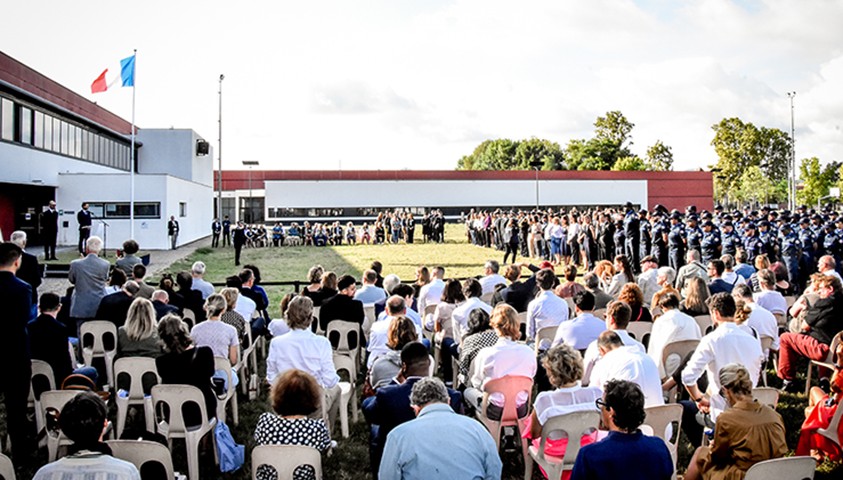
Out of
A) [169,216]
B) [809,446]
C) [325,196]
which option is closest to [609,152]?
[325,196]

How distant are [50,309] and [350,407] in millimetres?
3181

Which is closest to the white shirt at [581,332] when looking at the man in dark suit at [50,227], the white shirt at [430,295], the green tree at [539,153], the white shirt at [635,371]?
the white shirt at [635,371]

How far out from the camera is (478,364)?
5.44 meters

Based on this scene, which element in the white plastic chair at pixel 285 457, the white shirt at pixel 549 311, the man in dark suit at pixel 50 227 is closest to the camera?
the white plastic chair at pixel 285 457

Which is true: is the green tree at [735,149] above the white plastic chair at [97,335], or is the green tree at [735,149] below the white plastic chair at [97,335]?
above

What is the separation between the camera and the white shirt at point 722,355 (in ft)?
17.1

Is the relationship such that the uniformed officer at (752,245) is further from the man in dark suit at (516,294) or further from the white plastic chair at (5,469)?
the white plastic chair at (5,469)

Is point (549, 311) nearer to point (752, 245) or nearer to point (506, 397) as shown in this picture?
point (506, 397)

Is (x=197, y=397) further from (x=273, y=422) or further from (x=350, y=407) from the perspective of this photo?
(x=350, y=407)

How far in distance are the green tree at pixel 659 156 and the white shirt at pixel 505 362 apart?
283 ft

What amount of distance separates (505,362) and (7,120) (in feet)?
81.9

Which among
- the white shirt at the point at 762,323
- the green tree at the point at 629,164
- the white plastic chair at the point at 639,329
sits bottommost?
the white plastic chair at the point at 639,329

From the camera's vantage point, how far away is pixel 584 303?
21.4 ft

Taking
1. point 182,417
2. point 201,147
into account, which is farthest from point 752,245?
point 201,147
